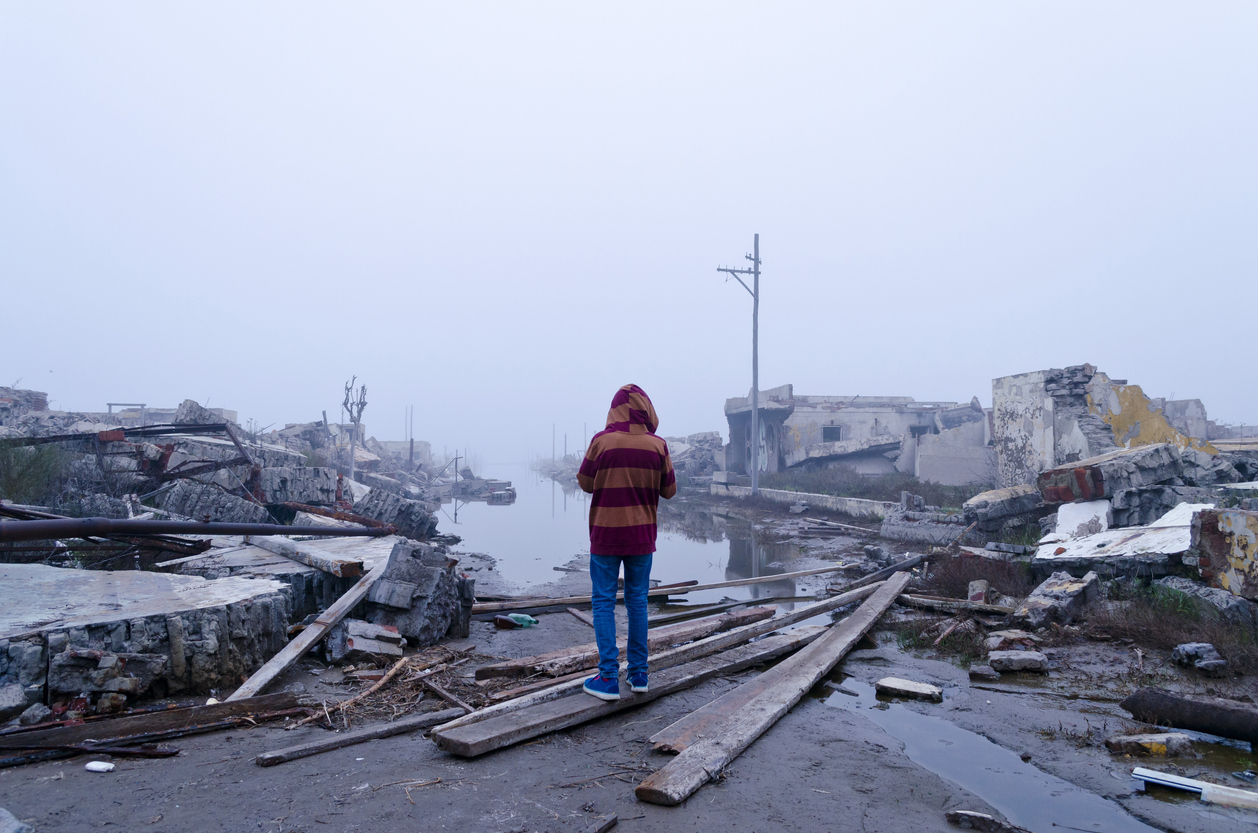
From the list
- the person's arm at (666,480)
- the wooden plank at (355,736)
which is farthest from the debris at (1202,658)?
the wooden plank at (355,736)

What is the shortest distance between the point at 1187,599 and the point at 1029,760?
3.45 metres

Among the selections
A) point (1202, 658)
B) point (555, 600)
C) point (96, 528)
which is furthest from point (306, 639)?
point (1202, 658)

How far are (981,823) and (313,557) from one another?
5.17 m

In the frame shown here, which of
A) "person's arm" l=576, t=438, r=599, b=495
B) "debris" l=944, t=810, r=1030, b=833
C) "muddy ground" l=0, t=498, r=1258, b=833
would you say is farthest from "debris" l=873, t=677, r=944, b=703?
"person's arm" l=576, t=438, r=599, b=495

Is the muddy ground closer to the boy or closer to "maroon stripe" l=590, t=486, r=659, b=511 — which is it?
the boy

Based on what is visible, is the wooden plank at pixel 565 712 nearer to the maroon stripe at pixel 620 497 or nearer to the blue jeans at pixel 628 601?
the blue jeans at pixel 628 601

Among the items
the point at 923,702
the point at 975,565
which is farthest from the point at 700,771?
the point at 975,565

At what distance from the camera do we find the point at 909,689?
4.22 m

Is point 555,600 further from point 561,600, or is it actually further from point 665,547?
point 665,547

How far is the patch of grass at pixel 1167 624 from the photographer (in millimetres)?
4529

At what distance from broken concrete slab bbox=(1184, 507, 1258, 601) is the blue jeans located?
190 inches

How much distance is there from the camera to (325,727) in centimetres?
329

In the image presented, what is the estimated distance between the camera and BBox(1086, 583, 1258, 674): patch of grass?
14.9 ft

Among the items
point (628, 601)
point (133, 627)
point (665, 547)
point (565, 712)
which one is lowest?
point (665, 547)
